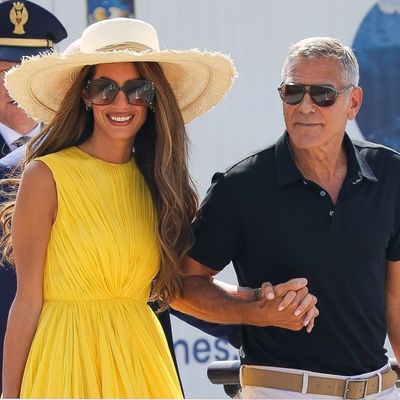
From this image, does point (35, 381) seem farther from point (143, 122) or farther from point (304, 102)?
point (304, 102)

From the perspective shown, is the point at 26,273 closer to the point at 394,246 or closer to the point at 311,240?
the point at 311,240

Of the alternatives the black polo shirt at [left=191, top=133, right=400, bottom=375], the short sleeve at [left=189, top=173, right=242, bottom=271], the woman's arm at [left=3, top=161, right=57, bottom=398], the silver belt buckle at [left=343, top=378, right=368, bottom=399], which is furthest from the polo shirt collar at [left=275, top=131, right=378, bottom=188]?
the woman's arm at [left=3, top=161, right=57, bottom=398]

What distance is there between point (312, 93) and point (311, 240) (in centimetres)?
42

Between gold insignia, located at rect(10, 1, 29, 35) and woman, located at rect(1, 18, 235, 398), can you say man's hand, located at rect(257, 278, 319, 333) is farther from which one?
gold insignia, located at rect(10, 1, 29, 35)

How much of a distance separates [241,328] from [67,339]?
600mm

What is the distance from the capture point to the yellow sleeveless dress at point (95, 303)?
11.3ft

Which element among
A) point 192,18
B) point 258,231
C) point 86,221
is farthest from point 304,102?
point 192,18

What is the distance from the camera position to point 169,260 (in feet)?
12.0

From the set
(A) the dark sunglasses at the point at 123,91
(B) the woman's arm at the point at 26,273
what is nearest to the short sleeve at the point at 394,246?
(A) the dark sunglasses at the point at 123,91

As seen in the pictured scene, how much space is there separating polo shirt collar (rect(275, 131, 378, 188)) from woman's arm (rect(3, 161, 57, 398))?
2.23 ft

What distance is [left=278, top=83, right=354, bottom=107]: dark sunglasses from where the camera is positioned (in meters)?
3.65

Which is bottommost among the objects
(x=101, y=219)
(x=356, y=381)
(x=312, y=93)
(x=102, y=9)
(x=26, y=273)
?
(x=356, y=381)

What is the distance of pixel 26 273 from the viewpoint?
3498 mm

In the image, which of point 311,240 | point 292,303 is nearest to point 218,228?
point 311,240
